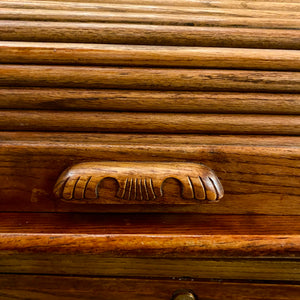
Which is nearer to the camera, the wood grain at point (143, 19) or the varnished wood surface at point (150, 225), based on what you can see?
the varnished wood surface at point (150, 225)

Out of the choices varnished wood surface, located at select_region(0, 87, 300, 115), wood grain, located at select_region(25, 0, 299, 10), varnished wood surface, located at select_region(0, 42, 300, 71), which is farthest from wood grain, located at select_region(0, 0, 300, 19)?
varnished wood surface, located at select_region(0, 87, 300, 115)

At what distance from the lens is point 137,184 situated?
0.58 metres

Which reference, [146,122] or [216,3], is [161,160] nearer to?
[146,122]

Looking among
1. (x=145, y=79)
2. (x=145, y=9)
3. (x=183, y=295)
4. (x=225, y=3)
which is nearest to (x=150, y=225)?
(x=183, y=295)

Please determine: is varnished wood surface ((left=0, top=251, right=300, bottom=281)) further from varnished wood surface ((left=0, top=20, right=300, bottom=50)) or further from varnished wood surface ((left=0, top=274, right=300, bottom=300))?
varnished wood surface ((left=0, top=20, right=300, bottom=50))

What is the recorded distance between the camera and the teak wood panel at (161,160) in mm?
606

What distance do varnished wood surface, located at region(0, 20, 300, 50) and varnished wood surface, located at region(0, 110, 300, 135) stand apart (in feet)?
0.67

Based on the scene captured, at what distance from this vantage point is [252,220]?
0.62m

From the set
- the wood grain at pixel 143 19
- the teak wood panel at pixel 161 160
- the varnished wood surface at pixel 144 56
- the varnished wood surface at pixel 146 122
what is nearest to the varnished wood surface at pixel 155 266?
the teak wood panel at pixel 161 160

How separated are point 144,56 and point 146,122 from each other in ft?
0.53

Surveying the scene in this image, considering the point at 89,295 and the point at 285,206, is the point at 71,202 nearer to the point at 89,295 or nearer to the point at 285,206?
the point at 89,295

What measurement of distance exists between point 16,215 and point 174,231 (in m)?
0.33

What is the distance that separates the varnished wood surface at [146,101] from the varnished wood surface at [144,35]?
0.16 metres

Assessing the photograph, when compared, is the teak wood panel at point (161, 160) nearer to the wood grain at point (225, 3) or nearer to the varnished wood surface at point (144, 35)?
the varnished wood surface at point (144, 35)
